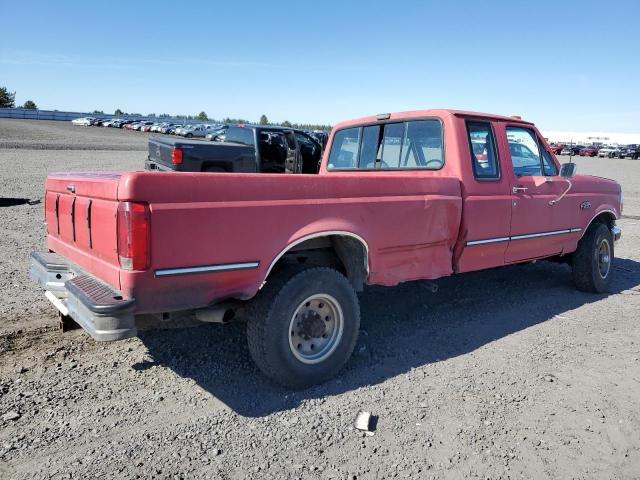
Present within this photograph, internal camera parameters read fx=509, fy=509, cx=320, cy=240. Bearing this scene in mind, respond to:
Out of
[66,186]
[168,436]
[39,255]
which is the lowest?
[168,436]

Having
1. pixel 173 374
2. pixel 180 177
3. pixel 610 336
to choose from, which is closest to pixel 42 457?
pixel 173 374

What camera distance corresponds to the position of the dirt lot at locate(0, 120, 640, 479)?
2766mm

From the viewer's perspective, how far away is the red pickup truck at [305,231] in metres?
2.85

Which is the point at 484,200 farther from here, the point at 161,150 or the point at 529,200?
the point at 161,150

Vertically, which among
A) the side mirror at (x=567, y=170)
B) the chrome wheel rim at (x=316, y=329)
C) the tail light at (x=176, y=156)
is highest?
the side mirror at (x=567, y=170)

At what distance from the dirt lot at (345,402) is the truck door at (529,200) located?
2.42 ft

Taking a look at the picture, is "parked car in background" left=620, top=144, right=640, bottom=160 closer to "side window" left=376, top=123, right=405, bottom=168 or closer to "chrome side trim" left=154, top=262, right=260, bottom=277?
"side window" left=376, top=123, right=405, bottom=168

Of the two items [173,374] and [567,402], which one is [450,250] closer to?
[567,402]

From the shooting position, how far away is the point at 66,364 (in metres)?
→ 3.70

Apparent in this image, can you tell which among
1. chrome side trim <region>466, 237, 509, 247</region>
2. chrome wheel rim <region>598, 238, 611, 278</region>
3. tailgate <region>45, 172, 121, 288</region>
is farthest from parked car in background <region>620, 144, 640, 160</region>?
tailgate <region>45, 172, 121, 288</region>

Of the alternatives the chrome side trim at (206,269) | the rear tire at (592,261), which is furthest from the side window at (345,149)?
the rear tire at (592,261)

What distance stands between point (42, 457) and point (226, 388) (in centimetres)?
118

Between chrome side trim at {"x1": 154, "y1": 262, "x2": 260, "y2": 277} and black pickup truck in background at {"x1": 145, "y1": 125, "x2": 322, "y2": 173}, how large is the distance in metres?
7.17

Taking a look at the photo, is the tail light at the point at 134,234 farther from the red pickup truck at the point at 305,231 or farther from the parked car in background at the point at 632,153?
the parked car in background at the point at 632,153
